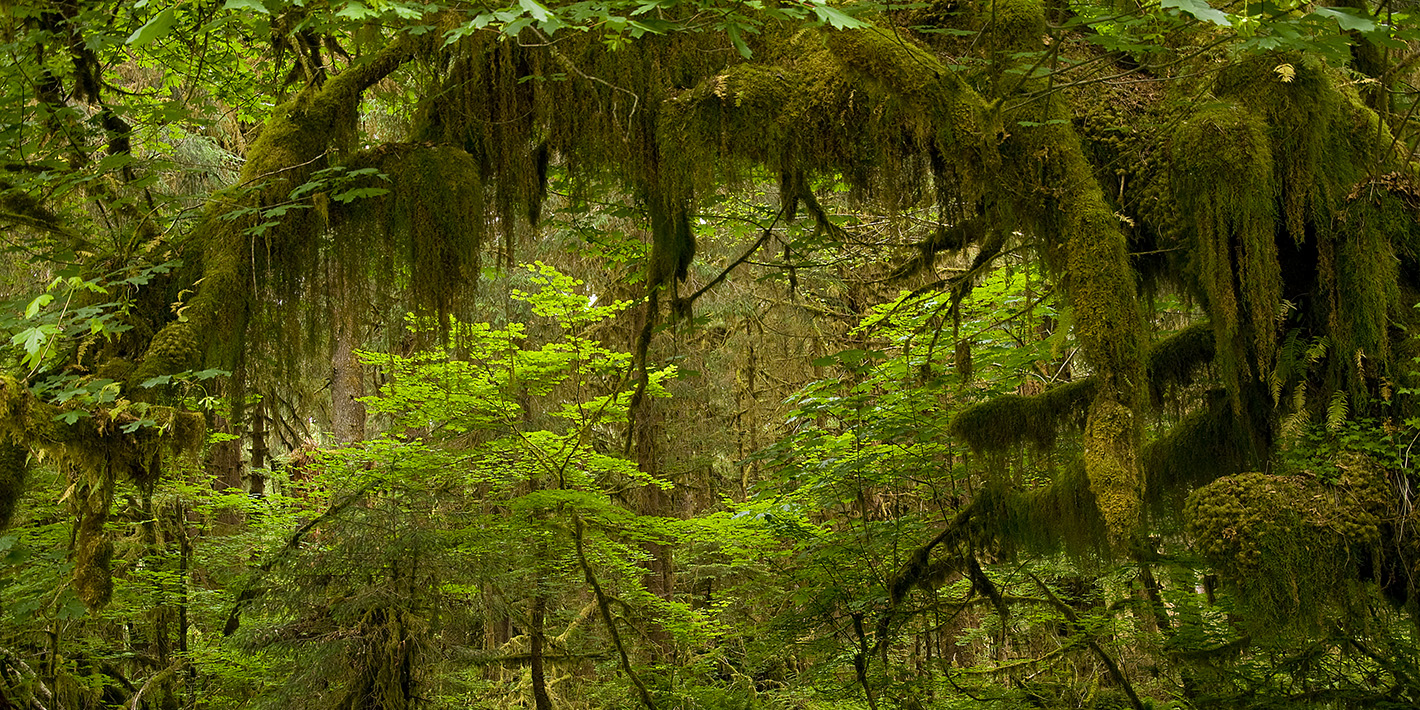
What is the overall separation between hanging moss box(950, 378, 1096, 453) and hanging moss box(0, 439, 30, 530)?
469cm

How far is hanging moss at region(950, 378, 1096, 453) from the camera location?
531 cm

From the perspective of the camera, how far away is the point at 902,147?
13.9 ft

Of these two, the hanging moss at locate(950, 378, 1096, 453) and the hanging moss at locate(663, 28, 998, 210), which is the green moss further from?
the hanging moss at locate(950, 378, 1096, 453)

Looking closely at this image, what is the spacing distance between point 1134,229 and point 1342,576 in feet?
5.39

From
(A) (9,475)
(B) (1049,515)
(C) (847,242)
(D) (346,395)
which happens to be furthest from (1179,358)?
(D) (346,395)

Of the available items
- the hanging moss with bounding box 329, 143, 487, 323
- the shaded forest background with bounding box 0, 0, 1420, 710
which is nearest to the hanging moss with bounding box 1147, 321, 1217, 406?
the shaded forest background with bounding box 0, 0, 1420, 710

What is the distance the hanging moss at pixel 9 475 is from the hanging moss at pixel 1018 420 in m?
4.69

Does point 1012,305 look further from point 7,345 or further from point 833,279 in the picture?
point 7,345

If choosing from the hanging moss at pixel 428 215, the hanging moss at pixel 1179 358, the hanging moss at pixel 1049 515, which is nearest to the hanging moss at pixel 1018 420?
the hanging moss at pixel 1049 515

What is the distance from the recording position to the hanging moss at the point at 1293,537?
353 centimetres

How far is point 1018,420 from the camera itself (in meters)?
5.46

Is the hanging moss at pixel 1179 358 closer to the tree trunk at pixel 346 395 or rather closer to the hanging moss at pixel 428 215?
the hanging moss at pixel 428 215

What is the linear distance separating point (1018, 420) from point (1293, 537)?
6.49 feet

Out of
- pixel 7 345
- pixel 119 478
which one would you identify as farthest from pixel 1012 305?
pixel 7 345
